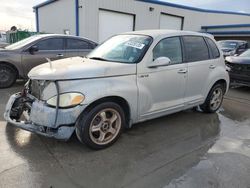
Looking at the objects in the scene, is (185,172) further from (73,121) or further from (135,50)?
(135,50)

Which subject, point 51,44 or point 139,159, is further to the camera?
point 51,44

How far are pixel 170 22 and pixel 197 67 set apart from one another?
14917 mm

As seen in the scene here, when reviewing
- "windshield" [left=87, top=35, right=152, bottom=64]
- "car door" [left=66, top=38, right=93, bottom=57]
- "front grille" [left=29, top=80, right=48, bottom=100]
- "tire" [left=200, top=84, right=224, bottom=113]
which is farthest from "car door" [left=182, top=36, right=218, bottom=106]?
"car door" [left=66, top=38, right=93, bottom=57]

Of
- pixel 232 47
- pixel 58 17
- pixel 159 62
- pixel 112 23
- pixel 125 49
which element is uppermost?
pixel 58 17

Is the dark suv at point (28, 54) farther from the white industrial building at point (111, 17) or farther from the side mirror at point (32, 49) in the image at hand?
the white industrial building at point (111, 17)

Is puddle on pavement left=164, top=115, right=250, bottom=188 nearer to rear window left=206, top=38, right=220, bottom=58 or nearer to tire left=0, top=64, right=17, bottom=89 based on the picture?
rear window left=206, top=38, right=220, bottom=58

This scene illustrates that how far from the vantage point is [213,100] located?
5312mm

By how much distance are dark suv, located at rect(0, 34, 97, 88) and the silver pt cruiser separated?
3.25 metres

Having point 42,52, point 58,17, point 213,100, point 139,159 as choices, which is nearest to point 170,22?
point 58,17

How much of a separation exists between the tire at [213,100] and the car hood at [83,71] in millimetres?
2341

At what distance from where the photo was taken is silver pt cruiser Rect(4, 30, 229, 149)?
3141mm

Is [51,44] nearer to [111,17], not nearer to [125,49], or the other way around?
[125,49]

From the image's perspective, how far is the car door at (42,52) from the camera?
6.87m

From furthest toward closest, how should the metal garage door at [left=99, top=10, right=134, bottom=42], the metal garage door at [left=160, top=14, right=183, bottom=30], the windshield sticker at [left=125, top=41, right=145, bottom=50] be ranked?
the metal garage door at [left=160, top=14, right=183, bottom=30] → the metal garage door at [left=99, top=10, right=134, bottom=42] → the windshield sticker at [left=125, top=41, right=145, bottom=50]
